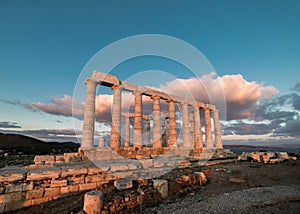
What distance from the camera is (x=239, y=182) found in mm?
10273

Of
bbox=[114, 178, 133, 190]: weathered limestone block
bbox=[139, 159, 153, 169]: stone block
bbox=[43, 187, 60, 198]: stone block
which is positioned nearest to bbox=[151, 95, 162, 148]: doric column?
bbox=[139, 159, 153, 169]: stone block

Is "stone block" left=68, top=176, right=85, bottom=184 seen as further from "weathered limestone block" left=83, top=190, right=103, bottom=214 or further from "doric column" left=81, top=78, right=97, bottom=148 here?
"doric column" left=81, top=78, right=97, bottom=148

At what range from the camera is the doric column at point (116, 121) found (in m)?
18.0

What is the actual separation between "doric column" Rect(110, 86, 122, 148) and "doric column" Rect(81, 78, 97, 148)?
2.31 m

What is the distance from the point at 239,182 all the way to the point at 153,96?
593 inches

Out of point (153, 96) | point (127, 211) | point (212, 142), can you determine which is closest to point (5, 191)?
point (127, 211)

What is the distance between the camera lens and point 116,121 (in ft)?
60.2

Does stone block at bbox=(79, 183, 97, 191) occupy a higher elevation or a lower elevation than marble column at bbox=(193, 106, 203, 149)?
lower

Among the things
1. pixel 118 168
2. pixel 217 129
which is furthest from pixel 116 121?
pixel 217 129

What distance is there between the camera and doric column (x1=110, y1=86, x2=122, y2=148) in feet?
59.1

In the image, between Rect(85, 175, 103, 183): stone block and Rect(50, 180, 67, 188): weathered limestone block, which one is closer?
Rect(50, 180, 67, 188): weathered limestone block

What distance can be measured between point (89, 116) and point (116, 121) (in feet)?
9.79

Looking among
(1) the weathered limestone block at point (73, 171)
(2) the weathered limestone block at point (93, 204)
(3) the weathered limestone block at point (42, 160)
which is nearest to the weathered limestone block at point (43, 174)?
(1) the weathered limestone block at point (73, 171)

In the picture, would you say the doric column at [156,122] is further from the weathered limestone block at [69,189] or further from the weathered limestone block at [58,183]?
the weathered limestone block at [58,183]
